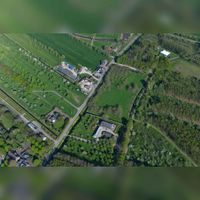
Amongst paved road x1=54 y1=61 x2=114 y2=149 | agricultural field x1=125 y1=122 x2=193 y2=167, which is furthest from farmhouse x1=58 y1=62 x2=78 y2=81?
agricultural field x1=125 y1=122 x2=193 y2=167

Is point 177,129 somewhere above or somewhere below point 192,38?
below

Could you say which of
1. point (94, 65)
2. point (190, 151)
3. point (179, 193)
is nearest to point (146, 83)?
point (94, 65)

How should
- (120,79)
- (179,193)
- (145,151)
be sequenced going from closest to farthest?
(179,193), (145,151), (120,79)

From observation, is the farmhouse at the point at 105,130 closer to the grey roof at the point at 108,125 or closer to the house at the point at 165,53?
the grey roof at the point at 108,125

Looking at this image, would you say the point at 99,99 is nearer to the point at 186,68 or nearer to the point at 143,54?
the point at 143,54

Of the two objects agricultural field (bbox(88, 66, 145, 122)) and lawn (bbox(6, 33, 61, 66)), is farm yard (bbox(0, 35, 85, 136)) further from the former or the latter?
agricultural field (bbox(88, 66, 145, 122))

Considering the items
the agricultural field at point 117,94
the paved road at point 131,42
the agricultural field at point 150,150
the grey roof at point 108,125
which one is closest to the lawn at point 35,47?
the agricultural field at point 117,94
